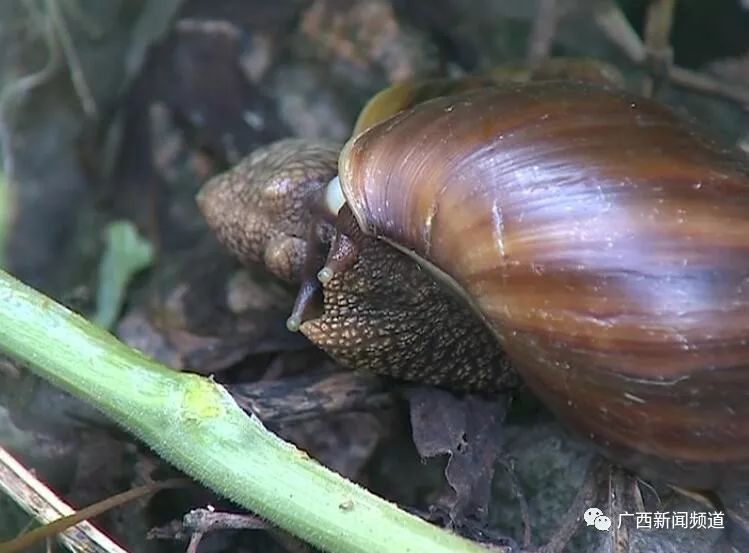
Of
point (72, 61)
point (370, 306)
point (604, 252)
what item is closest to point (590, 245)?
point (604, 252)

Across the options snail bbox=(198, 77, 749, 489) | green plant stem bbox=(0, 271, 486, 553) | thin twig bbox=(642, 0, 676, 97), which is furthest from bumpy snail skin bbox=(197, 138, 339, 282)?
thin twig bbox=(642, 0, 676, 97)

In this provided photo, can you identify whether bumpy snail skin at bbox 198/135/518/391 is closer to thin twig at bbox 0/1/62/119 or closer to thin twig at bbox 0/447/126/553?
thin twig at bbox 0/447/126/553

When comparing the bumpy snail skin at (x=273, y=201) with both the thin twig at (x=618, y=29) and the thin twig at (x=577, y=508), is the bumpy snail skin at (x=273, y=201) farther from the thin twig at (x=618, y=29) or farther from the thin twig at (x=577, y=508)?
the thin twig at (x=618, y=29)

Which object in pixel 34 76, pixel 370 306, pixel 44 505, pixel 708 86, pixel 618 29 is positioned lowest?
pixel 44 505

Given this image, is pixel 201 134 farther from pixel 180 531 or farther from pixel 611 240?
pixel 611 240

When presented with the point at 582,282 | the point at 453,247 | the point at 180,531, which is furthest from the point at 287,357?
the point at 582,282

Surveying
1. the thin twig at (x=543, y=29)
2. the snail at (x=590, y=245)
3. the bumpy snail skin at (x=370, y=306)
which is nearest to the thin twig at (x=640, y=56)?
the thin twig at (x=543, y=29)

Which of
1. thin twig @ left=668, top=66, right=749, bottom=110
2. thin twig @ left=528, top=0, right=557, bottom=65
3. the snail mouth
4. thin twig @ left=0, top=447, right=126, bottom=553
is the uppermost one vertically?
thin twig @ left=528, top=0, right=557, bottom=65

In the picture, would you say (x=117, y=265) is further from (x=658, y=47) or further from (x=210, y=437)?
(x=658, y=47)
